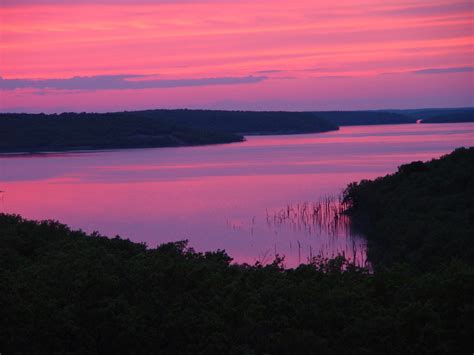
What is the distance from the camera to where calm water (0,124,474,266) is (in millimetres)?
27516

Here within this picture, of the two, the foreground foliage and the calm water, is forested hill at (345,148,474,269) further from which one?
the foreground foliage

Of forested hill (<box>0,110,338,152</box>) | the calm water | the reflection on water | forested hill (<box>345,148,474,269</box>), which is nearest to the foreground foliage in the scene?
forested hill (<box>345,148,474,269</box>)

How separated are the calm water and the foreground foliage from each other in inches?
492

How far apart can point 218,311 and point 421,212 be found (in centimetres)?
1535

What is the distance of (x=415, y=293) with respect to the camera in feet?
33.1

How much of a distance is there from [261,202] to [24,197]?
16215 millimetres

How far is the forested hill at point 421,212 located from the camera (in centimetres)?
1844

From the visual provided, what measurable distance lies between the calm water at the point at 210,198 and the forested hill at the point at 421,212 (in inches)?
54.6

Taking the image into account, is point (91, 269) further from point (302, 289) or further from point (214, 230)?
point (214, 230)

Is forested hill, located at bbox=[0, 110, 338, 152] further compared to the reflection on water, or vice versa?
forested hill, located at bbox=[0, 110, 338, 152]

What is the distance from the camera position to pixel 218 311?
9.93 m

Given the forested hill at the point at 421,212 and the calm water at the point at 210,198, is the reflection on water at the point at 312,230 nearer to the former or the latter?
the calm water at the point at 210,198

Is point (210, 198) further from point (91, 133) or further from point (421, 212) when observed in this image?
point (91, 133)

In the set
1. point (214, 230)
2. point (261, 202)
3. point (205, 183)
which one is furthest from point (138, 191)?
point (214, 230)
